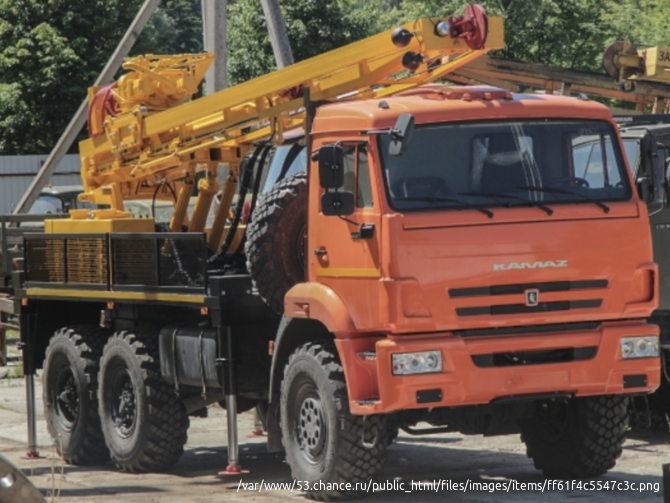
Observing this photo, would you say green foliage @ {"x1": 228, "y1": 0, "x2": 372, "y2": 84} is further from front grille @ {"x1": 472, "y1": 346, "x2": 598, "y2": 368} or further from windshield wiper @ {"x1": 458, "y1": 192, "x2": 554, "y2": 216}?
front grille @ {"x1": 472, "y1": 346, "x2": 598, "y2": 368}

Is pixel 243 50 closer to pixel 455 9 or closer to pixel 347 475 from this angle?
pixel 455 9

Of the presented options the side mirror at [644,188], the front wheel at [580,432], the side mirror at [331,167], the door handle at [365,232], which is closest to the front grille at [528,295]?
the door handle at [365,232]

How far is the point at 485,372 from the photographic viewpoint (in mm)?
9523

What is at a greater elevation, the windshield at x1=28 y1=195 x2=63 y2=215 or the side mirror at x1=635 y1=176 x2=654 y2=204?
the side mirror at x1=635 y1=176 x2=654 y2=204

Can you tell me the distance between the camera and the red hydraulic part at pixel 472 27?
10.7 meters

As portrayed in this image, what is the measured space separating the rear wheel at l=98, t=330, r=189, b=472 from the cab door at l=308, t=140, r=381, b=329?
8.22ft

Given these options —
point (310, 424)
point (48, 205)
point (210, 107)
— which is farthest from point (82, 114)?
point (48, 205)

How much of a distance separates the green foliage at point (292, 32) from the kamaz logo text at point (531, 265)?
26.3 metres

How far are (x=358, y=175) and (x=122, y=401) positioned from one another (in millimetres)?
3767

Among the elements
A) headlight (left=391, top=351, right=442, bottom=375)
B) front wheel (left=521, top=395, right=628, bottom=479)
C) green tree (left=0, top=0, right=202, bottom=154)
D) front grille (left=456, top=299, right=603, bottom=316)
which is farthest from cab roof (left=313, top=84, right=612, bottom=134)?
green tree (left=0, top=0, right=202, bottom=154)

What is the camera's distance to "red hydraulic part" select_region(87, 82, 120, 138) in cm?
1378

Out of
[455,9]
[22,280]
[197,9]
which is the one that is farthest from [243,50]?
[197,9]

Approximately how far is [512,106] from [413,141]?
2.63ft

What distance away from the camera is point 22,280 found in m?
14.0
